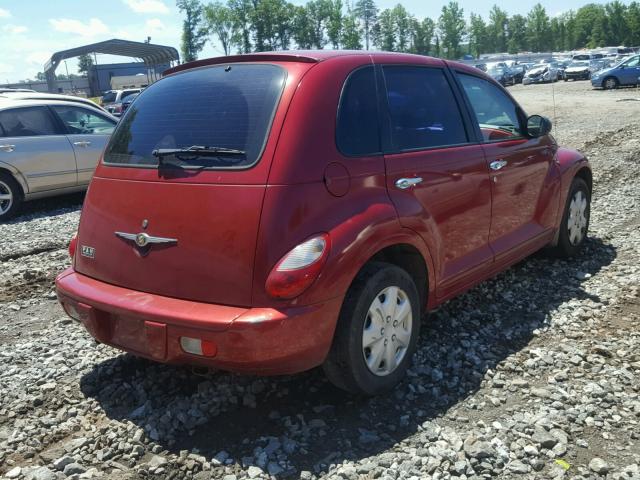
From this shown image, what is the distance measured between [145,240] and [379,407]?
154cm

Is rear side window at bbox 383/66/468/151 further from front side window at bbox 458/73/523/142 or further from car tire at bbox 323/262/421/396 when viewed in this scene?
car tire at bbox 323/262/421/396

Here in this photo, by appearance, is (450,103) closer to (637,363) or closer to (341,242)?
(341,242)

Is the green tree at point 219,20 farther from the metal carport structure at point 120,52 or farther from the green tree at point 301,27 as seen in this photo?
the metal carport structure at point 120,52

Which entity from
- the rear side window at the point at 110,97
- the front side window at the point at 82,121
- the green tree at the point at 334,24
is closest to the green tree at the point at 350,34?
the green tree at the point at 334,24

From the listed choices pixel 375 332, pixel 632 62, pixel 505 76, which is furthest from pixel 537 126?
pixel 505 76

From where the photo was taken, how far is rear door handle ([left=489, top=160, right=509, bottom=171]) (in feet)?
14.2

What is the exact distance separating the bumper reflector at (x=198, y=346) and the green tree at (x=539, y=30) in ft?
445

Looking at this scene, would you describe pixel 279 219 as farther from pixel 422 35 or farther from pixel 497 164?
pixel 422 35

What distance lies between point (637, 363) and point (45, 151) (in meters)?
8.50

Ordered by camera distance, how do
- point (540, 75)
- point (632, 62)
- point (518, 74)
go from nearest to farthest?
point (632, 62)
point (540, 75)
point (518, 74)

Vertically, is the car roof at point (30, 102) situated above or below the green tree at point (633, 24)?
below

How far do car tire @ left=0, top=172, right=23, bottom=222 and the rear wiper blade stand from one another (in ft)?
22.5

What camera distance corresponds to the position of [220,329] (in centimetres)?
283

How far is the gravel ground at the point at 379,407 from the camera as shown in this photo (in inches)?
115
